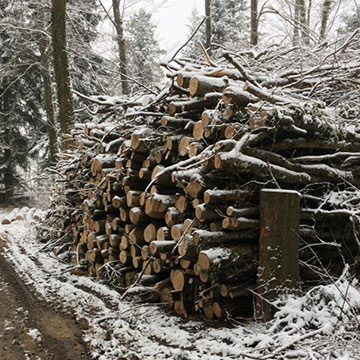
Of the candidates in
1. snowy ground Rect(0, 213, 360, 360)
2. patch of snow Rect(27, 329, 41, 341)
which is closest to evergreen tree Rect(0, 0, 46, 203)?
patch of snow Rect(27, 329, 41, 341)

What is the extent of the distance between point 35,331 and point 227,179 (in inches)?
107

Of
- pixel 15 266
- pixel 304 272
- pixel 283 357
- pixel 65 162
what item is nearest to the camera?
pixel 283 357

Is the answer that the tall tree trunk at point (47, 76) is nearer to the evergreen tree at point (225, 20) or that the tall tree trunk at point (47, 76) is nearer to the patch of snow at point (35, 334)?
the evergreen tree at point (225, 20)

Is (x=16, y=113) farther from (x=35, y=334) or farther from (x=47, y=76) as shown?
(x=35, y=334)

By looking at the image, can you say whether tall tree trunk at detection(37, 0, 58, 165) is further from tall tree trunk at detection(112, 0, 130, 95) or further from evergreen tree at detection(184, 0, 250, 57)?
evergreen tree at detection(184, 0, 250, 57)

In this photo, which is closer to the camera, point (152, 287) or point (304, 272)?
point (304, 272)

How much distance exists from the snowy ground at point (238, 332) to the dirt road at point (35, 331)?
0.18m

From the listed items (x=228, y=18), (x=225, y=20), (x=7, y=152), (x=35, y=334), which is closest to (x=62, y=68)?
(x=35, y=334)

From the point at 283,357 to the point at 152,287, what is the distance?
2.03 metres

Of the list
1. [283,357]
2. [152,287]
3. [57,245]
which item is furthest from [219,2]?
[283,357]

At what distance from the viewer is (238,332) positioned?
3.42 m

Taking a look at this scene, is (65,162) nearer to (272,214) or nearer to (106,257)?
(106,257)

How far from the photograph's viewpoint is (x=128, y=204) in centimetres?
496

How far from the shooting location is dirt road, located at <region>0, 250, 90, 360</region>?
11.3 ft
